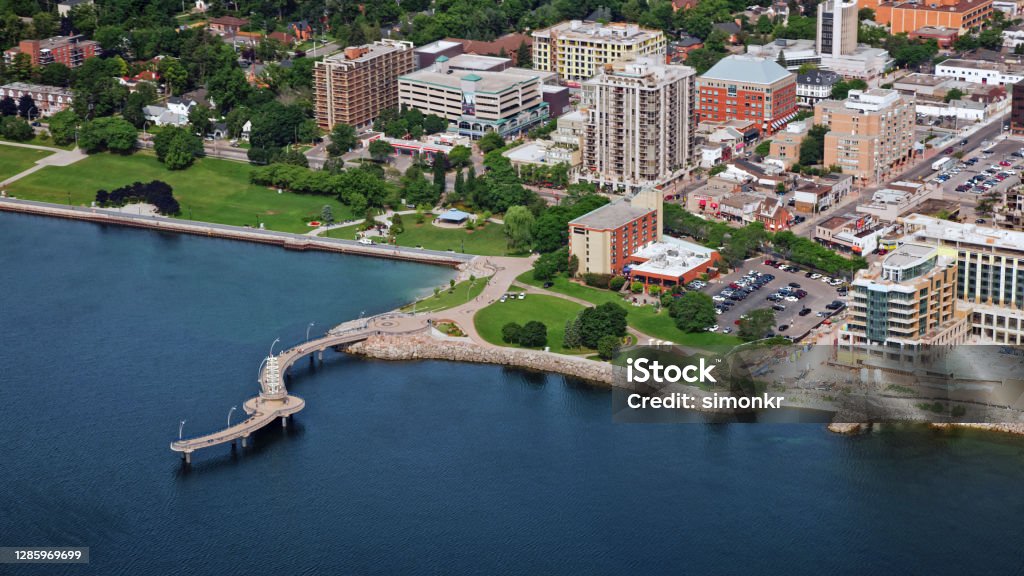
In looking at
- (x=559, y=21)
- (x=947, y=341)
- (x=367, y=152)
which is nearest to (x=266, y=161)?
(x=367, y=152)

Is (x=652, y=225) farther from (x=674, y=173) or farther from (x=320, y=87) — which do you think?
(x=320, y=87)

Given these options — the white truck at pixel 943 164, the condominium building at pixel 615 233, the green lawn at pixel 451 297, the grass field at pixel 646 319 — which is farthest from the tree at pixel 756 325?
the white truck at pixel 943 164

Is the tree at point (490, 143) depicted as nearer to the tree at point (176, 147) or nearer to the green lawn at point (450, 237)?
the green lawn at point (450, 237)

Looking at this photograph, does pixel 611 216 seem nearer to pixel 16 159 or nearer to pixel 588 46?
pixel 588 46

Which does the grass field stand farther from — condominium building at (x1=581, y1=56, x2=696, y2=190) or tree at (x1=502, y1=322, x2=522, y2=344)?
condominium building at (x1=581, y1=56, x2=696, y2=190)

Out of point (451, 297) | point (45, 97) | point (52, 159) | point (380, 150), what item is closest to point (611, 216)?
point (451, 297)

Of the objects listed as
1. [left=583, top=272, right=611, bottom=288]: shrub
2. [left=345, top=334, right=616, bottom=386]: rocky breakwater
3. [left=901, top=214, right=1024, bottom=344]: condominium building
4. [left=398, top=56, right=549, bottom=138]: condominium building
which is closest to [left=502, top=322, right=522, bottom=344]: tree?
[left=345, top=334, right=616, bottom=386]: rocky breakwater
